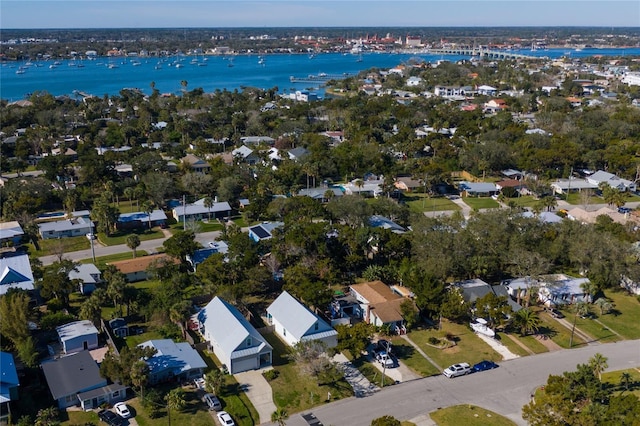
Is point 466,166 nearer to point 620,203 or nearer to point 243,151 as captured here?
point 620,203

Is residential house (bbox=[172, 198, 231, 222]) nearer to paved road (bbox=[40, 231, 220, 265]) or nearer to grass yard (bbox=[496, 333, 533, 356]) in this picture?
paved road (bbox=[40, 231, 220, 265])

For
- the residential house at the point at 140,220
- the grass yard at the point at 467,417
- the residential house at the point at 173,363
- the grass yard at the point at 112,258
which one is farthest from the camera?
the residential house at the point at 140,220

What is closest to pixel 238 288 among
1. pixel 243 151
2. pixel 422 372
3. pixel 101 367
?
pixel 101 367

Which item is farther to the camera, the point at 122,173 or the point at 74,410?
the point at 122,173

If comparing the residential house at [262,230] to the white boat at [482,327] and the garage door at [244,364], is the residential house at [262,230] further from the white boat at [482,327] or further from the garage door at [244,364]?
the white boat at [482,327]

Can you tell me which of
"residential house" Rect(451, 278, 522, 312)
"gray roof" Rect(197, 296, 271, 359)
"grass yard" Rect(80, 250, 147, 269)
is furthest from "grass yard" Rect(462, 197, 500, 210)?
"gray roof" Rect(197, 296, 271, 359)

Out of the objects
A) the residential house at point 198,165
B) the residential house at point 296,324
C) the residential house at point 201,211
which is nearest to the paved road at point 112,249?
the residential house at point 201,211
